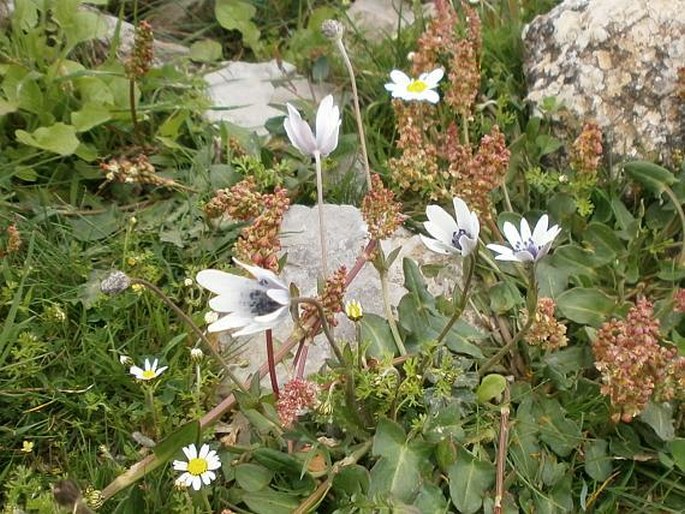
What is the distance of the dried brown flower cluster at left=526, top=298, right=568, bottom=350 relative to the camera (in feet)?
8.25

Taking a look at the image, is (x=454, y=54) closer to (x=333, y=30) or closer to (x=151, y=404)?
(x=333, y=30)

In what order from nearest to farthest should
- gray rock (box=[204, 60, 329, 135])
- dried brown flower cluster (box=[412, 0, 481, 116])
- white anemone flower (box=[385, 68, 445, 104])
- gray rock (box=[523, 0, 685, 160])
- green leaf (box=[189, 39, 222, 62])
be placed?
white anemone flower (box=[385, 68, 445, 104]), dried brown flower cluster (box=[412, 0, 481, 116]), gray rock (box=[523, 0, 685, 160]), gray rock (box=[204, 60, 329, 135]), green leaf (box=[189, 39, 222, 62])

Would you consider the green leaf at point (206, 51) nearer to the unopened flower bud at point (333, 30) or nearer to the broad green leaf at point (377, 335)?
the unopened flower bud at point (333, 30)

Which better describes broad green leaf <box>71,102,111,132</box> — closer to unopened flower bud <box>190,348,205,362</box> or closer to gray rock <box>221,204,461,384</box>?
gray rock <box>221,204,461,384</box>

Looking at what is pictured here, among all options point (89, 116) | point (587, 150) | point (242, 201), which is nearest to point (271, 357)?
point (242, 201)

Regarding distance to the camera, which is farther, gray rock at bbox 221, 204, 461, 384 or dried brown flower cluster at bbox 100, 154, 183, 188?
dried brown flower cluster at bbox 100, 154, 183, 188

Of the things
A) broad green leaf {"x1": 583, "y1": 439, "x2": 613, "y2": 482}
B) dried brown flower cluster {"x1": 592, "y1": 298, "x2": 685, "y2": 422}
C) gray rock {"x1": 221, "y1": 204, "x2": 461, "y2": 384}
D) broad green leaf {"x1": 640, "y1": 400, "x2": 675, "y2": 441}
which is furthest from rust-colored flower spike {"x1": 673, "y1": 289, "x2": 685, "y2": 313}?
gray rock {"x1": 221, "y1": 204, "x2": 461, "y2": 384}

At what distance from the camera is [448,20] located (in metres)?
3.32

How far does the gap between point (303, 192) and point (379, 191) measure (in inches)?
34.2

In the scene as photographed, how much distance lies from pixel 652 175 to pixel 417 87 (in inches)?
28.6

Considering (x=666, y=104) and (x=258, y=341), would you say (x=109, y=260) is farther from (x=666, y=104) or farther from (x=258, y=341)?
(x=666, y=104)

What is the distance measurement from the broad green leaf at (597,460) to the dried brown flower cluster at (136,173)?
146 cm

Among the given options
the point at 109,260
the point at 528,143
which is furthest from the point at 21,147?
the point at 528,143

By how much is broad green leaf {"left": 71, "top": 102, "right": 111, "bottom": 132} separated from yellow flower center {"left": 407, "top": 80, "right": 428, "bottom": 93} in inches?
37.8
